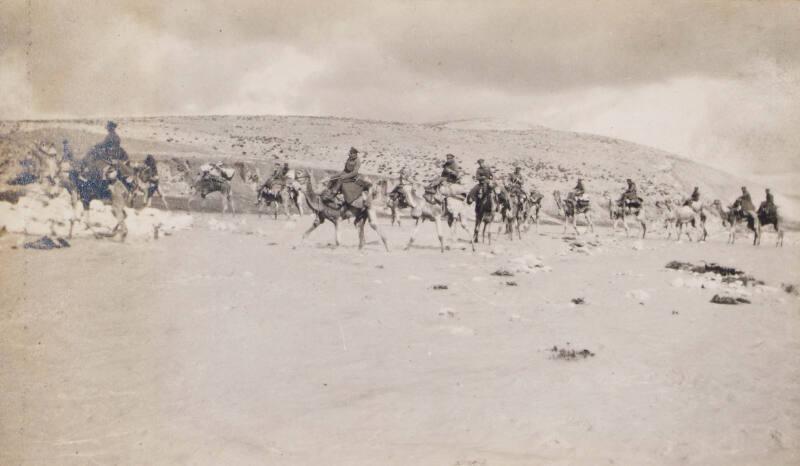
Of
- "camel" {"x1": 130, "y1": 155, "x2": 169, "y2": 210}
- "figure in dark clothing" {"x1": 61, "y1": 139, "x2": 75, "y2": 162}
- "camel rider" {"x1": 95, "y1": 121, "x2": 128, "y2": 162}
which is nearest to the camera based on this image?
"figure in dark clothing" {"x1": 61, "y1": 139, "x2": 75, "y2": 162}

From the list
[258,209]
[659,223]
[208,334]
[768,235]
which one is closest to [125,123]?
[258,209]

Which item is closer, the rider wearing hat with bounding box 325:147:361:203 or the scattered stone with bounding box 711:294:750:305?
the scattered stone with bounding box 711:294:750:305

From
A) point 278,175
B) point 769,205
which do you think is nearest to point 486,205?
point 278,175

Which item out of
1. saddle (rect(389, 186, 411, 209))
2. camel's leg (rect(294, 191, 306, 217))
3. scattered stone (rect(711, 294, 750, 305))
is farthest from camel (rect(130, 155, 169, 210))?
scattered stone (rect(711, 294, 750, 305))

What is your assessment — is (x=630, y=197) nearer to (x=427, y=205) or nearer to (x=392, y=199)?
(x=427, y=205)

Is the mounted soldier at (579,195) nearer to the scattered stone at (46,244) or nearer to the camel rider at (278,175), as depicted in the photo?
the camel rider at (278,175)

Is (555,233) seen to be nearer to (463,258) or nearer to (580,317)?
(463,258)

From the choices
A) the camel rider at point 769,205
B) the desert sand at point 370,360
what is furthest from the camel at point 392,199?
the camel rider at point 769,205

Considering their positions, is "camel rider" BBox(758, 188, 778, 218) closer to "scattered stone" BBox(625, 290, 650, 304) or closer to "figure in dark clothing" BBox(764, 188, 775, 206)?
"figure in dark clothing" BBox(764, 188, 775, 206)
